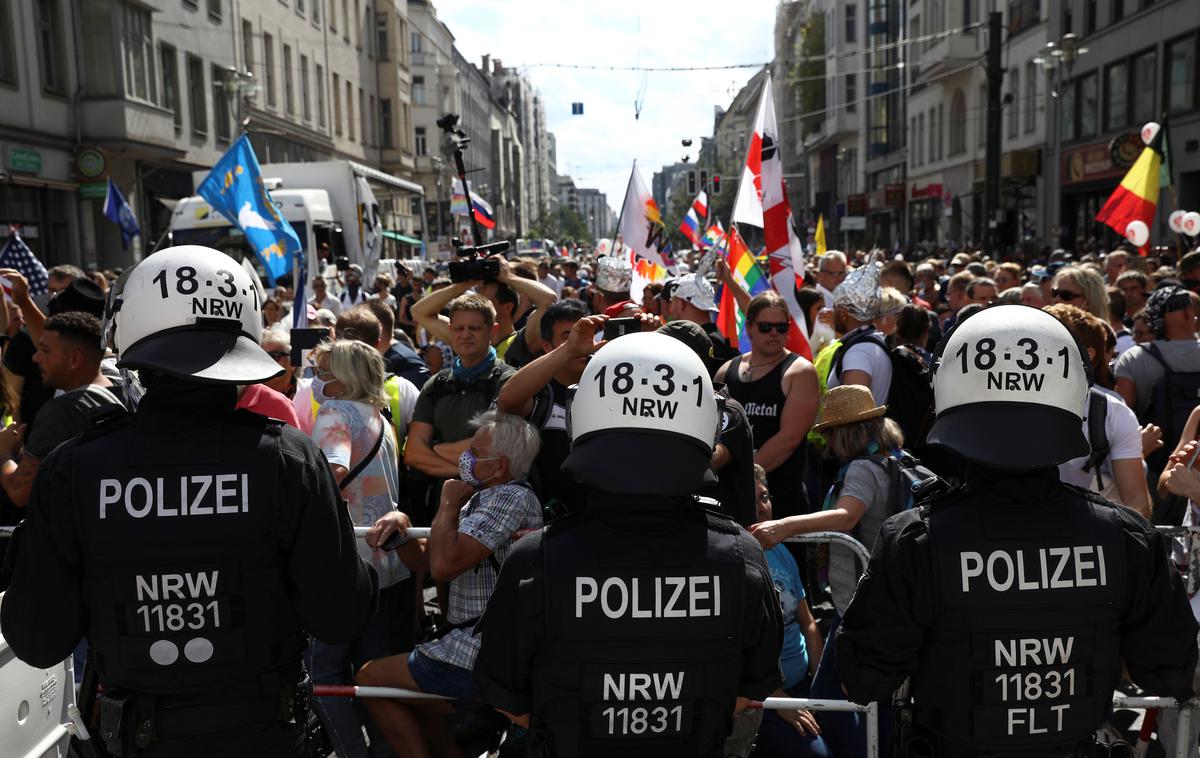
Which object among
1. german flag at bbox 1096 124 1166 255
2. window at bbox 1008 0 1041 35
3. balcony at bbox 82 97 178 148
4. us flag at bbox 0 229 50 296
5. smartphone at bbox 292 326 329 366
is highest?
window at bbox 1008 0 1041 35

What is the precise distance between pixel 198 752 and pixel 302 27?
124ft

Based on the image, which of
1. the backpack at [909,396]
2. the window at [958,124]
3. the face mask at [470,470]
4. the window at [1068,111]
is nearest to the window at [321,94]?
the window at [958,124]

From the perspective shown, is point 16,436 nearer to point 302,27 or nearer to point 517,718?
point 517,718

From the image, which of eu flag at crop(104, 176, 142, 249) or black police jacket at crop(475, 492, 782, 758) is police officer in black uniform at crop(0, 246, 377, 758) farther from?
eu flag at crop(104, 176, 142, 249)

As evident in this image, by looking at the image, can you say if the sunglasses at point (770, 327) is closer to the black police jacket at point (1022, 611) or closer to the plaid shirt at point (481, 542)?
the plaid shirt at point (481, 542)

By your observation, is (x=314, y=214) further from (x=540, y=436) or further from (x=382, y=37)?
(x=382, y=37)

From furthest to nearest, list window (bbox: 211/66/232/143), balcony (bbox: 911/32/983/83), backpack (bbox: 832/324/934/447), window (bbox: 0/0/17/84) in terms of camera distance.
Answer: balcony (bbox: 911/32/983/83)
window (bbox: 211/66/232/143)
window (bbox: 0/0/17/84)
backpack (bbox: 832/324/934/447)

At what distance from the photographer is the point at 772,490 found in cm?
556

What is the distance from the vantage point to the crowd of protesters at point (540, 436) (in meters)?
3.82

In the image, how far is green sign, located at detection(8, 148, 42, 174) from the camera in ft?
61.9

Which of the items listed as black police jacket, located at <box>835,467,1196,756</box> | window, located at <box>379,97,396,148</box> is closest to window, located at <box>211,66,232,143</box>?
window, located at <box>379,97,396,148</box>

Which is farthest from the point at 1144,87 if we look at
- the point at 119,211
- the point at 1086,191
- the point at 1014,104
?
the point at 119,211

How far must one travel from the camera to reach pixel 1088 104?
2944 cm

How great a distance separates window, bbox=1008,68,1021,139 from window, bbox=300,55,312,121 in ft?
79.0
